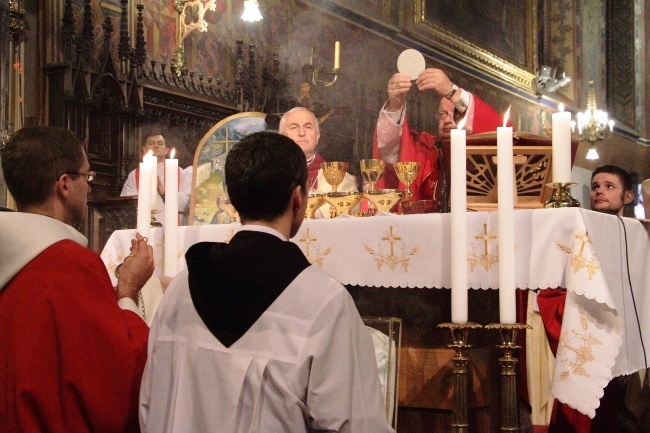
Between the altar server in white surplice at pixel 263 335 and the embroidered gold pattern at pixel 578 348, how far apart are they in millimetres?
858

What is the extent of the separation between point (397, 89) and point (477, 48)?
6.65 metres

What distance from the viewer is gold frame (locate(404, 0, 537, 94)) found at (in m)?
9.05

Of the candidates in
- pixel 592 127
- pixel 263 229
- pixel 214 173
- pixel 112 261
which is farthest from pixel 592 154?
pixel 263 229

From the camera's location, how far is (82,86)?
548cm

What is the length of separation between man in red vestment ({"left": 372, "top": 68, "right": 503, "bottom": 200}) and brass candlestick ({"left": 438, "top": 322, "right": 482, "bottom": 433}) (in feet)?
5.57

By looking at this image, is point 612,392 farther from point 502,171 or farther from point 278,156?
point 278,156

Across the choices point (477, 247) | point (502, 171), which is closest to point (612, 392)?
point (477, 247)

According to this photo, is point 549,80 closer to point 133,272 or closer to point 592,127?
point 592,127

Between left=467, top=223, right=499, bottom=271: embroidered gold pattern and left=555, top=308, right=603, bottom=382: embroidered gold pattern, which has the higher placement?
left=467, top=223, right=499, bottom=271: embroidered gold pattern

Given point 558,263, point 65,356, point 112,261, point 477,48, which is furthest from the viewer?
point 477,48

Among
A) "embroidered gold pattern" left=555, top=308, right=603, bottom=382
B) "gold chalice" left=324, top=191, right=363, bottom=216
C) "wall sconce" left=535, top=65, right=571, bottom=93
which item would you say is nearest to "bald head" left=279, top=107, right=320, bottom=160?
"gold chalice" left=324, top=191, right=363, bottom=216

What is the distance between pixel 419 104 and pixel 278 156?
7.58m

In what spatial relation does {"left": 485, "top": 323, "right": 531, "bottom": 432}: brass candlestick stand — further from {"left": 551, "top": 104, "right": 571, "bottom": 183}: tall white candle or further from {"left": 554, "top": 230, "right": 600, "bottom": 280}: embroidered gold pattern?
{"left": 551, "top": 104, "right": 571, "bottom": 183}: tall white candle

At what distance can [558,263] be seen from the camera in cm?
236
